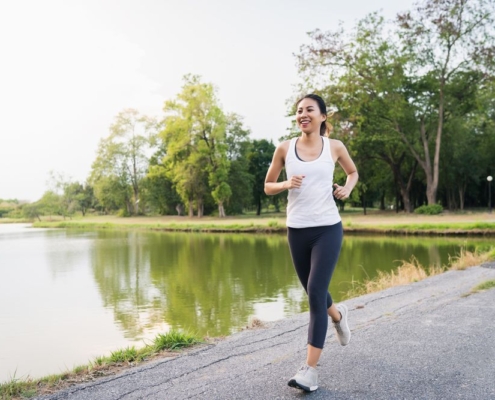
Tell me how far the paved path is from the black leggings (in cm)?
40

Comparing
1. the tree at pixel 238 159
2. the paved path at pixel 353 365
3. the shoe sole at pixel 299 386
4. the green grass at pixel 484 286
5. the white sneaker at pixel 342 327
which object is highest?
the tree at pixel 238 159

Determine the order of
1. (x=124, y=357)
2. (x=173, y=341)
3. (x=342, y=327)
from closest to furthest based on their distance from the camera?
(x=342, y=327)
(x=124, y=357)
(x=173, y=341)

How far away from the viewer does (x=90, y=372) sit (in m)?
4.00

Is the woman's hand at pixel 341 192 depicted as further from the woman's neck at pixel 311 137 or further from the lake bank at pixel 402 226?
the lake bank at pixel 402 226

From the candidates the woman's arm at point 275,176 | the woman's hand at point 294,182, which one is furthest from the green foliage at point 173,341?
the woman's hand at point 294,182

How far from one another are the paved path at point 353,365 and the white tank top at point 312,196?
1117 mm

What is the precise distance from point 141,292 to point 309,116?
9.79 meters

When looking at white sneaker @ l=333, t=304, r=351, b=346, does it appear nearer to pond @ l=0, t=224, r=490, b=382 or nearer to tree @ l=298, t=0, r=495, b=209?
pond @ l=0, t=224, r=490, b=382

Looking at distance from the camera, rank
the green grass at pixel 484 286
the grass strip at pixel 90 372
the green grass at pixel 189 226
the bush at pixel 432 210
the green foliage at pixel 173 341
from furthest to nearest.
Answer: the bush at pixel 432 210, the green grass at pixel 189 226, the green grass at pixel 484 286, the green foliage at pixel 173 341, the grass strip at pixel 90 372

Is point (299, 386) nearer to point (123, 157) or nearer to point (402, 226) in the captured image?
point (402, 226)

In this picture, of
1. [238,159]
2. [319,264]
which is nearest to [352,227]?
[319,264]

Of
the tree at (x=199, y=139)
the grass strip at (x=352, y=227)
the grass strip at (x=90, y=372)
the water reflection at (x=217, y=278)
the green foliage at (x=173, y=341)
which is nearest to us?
the grass strip at (x=90, y=372)

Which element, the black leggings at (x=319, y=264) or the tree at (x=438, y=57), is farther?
the tree at (x=438, y=57)

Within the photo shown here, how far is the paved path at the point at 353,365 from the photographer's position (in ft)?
10.4
